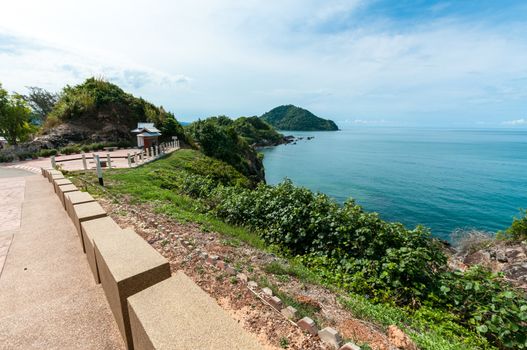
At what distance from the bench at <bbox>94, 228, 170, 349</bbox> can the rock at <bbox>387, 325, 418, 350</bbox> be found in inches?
113

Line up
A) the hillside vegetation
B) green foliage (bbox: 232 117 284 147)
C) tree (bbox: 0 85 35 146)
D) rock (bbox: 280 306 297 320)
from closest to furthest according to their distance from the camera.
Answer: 1. rock (bbox: 280 306 297 320)
2. tree (bbox: 0 85 35 146)
3. the hillside vegetation
4. green foliage (bbox: 232 117 284 147)

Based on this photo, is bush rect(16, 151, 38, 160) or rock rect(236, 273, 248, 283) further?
bush rect(16, 151, 38, 160)

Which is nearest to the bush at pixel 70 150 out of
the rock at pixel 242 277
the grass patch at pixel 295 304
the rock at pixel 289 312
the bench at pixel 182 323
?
the rock at pixel 242 277

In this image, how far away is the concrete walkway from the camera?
2680 millimetres

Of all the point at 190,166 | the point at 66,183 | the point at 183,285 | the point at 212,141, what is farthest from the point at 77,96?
the point at 183,285

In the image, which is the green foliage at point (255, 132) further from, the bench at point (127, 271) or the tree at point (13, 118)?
the bench at point (127, 271)

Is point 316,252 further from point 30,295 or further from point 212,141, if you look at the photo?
point 212,141

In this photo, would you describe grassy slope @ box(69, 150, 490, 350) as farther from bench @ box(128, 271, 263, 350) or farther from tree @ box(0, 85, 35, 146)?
tree @ box(0, 85, 35, 146)

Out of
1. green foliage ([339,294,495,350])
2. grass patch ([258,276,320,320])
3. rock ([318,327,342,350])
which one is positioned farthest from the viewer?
green foliage ([339,294,495,350])

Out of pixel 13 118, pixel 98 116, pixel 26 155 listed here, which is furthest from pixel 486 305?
pixel 98 116

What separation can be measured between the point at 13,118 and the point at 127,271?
27187 mm

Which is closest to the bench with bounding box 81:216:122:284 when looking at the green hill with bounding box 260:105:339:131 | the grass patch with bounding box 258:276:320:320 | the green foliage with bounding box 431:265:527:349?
the grass patch with bounding box 258:276:320:320

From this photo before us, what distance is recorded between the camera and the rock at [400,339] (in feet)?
9.68

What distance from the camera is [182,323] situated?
5.93 feet
